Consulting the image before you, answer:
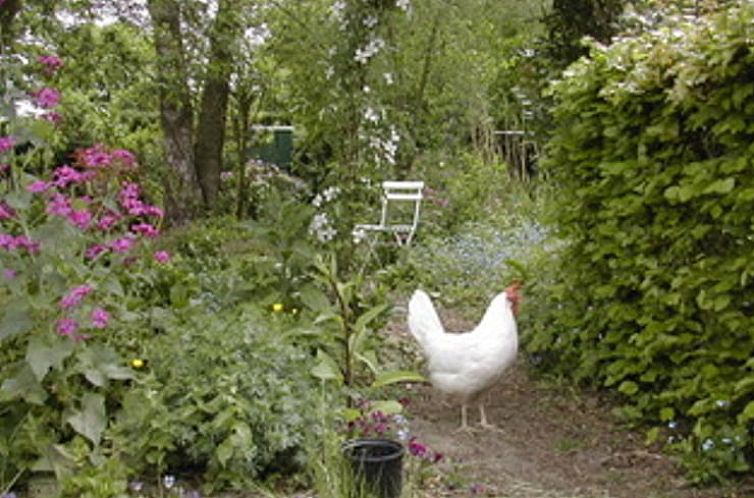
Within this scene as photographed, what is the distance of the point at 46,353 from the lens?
3.41 meters

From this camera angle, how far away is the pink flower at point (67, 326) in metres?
3.43

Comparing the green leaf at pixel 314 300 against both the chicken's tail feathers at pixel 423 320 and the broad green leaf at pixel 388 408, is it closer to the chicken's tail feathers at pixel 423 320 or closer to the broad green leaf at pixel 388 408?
the chicken's tail feathers at pixel 423 320

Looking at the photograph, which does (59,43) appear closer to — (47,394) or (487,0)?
(47,394)

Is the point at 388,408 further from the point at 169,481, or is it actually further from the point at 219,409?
the point at 169,481

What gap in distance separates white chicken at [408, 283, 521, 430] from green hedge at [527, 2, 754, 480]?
0.52 meters

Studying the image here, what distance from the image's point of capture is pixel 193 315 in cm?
448

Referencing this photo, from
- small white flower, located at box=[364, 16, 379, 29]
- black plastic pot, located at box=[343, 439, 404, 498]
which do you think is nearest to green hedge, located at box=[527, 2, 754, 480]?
small white flower, located at box=[364, 16, 379, 29]

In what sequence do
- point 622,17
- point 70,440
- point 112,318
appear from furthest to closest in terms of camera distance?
point 622,17, point 112,318, point 70,440

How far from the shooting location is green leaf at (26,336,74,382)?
133 inches

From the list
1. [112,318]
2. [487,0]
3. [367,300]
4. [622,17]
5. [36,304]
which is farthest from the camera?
[487,0]

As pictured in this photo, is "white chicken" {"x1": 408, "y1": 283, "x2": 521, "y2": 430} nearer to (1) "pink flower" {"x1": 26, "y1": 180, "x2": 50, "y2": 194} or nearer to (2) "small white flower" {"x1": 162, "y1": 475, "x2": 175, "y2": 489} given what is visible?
(2) "small white flower" {"x1": 162, "y1": 475, "x2": 175, "y2": 489}

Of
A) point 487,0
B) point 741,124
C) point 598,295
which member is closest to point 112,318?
point 598,295

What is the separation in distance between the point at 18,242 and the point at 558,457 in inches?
99.3

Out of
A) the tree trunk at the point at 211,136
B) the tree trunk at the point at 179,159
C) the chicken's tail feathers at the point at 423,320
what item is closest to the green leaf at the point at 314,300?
the chicken's tail feathers at the point at 423,320
